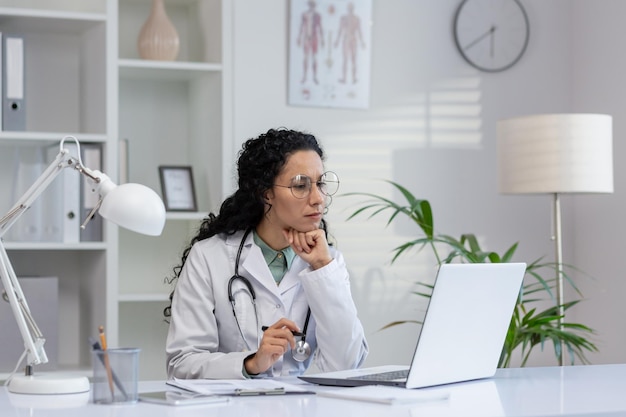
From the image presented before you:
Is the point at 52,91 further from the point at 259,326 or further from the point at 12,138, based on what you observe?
the point at 259,326

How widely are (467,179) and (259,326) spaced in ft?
6.25

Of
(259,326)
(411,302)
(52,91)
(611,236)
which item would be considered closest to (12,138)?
(52,91)

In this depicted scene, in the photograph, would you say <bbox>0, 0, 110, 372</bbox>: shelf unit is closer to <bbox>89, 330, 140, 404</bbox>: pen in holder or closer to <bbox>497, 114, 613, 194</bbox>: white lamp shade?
<bbox>497, 114, 613, 194</bbox>: white lamp shade

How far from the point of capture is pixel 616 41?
3.98 m

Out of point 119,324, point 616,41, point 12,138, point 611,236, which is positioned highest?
point 616,41

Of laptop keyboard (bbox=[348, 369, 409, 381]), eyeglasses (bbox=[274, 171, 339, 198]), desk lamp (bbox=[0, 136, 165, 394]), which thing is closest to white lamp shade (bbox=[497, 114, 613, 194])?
eyeglasses (bbox=[274, 171, 339, 198])

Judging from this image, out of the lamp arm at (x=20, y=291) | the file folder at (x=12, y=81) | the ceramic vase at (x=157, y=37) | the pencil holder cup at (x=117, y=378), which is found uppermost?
the ceramic vase at (x=157, y=37)

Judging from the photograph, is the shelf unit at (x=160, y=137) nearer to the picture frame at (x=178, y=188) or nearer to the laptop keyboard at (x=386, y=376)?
the picture frame at (x=178, y=188)

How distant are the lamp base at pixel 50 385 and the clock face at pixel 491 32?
2652mm

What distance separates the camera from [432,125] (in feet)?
13.2

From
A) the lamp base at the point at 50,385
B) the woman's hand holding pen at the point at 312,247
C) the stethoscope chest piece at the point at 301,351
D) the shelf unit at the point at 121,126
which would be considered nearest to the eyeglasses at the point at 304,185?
the woman's hand holding pen at the point at 312,247

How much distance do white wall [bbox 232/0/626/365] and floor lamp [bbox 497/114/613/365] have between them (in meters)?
0.44

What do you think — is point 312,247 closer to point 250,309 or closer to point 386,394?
point 250,309

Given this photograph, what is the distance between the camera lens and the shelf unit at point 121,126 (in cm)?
338
